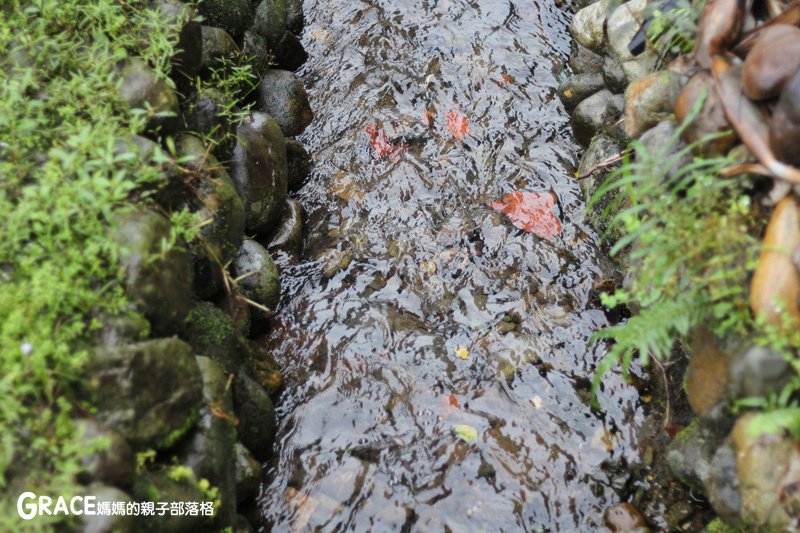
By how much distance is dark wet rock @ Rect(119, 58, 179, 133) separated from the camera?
3.99 m

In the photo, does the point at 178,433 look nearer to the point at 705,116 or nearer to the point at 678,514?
the point at 678,514

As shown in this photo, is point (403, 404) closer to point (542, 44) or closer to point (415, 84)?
point (415, 84)

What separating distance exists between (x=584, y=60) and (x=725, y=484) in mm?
4345

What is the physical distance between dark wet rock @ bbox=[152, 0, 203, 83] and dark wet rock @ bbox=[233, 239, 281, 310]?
1330mm

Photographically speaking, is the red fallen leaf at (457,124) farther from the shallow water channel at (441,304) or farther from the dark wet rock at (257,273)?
the dark wet rock at (257,273)

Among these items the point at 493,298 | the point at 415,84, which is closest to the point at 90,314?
the point at 493,298

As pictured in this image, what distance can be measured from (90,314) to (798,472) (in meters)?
3.48

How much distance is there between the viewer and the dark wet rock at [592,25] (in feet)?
19.6

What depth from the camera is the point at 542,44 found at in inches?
264

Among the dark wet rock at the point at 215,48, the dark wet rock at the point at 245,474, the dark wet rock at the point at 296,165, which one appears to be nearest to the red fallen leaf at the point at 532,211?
the dark wet rock at the point at 296,165

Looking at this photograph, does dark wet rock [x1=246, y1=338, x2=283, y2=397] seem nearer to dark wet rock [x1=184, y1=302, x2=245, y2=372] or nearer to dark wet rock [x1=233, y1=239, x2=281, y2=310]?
dark wet rock [x1=184, y1=302, x2=245, y2=372]

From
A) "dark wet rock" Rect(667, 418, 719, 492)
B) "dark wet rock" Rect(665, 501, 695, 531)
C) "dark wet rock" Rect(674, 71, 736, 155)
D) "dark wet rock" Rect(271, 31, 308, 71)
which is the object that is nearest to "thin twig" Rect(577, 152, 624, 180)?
"dark wet rock" Rect(674, 71, 736, 155)

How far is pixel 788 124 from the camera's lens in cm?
313

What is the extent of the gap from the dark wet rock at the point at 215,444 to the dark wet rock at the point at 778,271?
2876 mm
